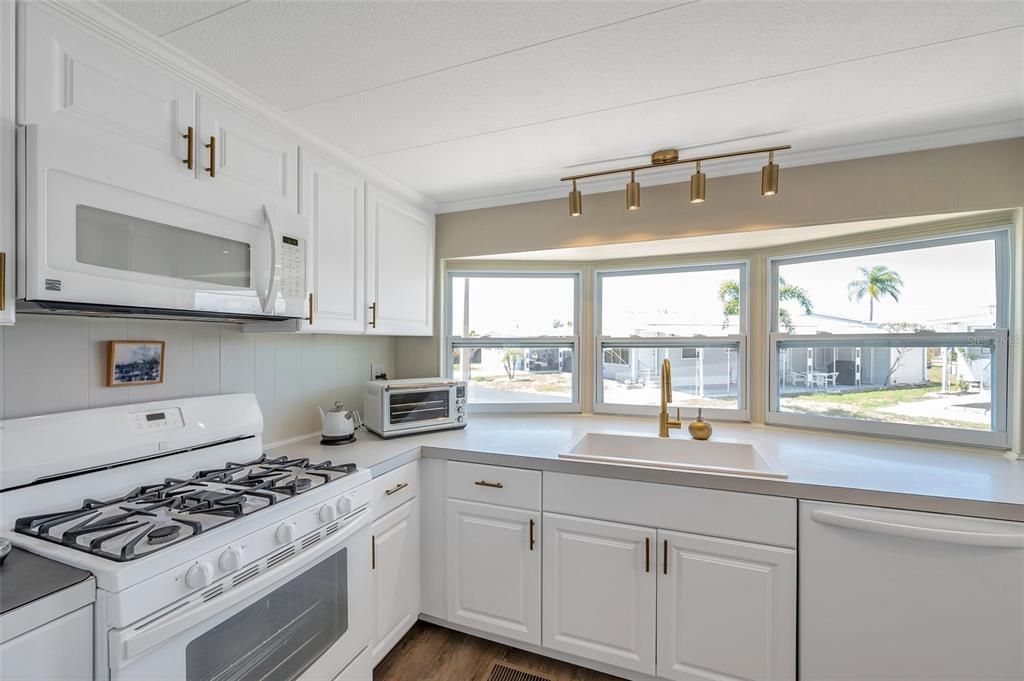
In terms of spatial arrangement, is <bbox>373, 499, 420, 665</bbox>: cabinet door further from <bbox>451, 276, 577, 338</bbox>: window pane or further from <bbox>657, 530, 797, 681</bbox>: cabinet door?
<bbox>451, 276, 577, 338</bbox>: window pane

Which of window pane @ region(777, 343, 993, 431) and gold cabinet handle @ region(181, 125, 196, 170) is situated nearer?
gold cabinet handle @ region(181, 125, 196, 170)

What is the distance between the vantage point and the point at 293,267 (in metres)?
1.70

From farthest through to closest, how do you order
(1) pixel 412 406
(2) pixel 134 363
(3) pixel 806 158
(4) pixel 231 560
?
1. (1) pixel 412 406
2. (3) pixel 806 158
3. (2) pixel 134 363
4. (4) pixel 231 560

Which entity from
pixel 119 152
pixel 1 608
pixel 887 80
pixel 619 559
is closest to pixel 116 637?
pixel 1 608

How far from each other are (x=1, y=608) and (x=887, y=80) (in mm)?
2607

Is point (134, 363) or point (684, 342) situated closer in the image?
point (134, 363)

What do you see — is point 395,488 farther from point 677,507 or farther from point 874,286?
point 874,286

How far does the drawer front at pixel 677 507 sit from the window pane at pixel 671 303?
4.10 ft

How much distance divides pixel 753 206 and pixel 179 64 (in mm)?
2291

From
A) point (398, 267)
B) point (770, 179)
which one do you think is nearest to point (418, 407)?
point (398, 267)

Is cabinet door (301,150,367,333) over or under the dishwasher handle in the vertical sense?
over

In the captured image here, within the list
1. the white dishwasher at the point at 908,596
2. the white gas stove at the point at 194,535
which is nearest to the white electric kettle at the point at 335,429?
the white gas stove at the point at 194,535

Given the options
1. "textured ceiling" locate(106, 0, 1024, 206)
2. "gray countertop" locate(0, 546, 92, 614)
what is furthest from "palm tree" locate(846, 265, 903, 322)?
"gray countertop" locate(0, 546, 92, 614)

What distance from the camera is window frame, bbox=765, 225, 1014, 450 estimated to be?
1.92m
